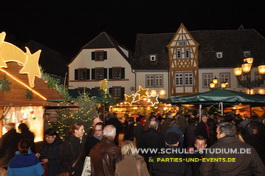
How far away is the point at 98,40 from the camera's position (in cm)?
3331

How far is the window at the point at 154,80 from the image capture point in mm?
31469

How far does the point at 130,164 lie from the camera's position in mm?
3990

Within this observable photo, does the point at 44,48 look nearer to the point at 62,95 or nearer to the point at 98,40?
the point at 98,40

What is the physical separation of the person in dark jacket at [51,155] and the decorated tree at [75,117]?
561 cm

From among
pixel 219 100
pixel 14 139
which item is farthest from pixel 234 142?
pixel 219 100

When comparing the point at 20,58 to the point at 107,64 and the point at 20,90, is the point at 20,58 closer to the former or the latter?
the point at 20,90

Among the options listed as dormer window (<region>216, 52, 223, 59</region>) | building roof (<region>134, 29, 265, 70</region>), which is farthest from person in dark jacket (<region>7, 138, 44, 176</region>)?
dormer window (<region>216, 52, 223, 59</region>)

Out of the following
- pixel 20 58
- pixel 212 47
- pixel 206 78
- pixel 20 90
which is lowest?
pixel 20 90

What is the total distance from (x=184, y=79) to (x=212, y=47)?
518 cm

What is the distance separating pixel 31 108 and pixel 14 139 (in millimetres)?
4812

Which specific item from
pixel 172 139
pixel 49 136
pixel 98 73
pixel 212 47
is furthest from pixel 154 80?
pixel 172 139

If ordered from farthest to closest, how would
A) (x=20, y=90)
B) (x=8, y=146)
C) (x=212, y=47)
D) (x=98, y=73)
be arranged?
(x=98, y=73) < (x=212, y=47) < (x=20, y=90) < (x=8, y=146)

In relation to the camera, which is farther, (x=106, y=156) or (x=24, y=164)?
(x=24, y=164)

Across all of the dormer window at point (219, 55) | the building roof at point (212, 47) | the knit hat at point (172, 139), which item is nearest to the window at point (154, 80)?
the building roof at point (212, 47)
